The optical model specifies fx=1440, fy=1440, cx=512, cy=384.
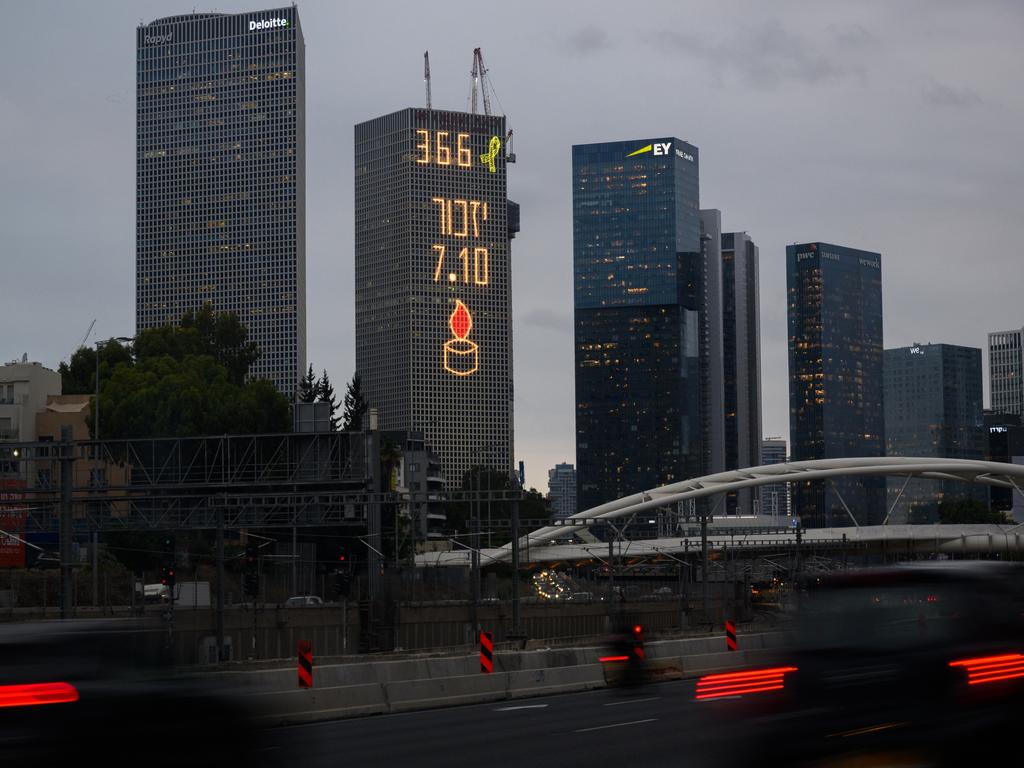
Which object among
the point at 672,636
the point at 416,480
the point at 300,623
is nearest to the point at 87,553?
the point at 300,623

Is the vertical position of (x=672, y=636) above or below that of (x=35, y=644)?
below

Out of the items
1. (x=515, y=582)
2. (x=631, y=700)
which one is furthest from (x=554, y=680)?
(x=515, y=582)

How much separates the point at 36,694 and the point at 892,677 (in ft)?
24.6

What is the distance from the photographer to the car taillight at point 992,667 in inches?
525

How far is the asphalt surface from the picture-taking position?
1736cm

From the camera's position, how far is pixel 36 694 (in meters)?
12.0

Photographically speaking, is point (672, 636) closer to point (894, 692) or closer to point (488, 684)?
point (488, 684)

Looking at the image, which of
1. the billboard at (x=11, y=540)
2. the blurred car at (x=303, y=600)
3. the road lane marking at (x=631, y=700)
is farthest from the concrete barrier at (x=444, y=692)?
the billboard at (x=11, y=540)

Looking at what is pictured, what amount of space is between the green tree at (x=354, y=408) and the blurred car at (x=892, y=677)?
484 feet

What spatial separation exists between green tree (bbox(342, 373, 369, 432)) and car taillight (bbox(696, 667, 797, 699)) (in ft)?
482

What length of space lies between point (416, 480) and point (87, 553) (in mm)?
111467

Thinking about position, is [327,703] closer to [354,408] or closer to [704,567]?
[704,567]

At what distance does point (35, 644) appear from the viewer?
12.4 meters

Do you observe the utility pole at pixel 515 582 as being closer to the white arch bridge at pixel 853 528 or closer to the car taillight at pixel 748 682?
the car taillight at pixel 748 682
